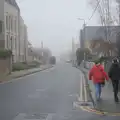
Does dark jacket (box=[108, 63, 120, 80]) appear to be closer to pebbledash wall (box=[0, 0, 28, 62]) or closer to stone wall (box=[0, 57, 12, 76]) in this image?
stone wall (box=[0, 57, 12, 76])

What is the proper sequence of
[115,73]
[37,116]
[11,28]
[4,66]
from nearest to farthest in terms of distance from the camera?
1. [37,116]
2. [115,73]
3. [4,66]
4. [11,28]

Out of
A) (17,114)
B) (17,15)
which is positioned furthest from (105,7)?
(17,114)

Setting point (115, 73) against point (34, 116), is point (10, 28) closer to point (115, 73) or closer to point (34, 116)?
point (115, 73)

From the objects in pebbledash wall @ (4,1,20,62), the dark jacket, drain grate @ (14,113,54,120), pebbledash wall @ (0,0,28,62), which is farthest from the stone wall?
drain grate @ (14,113,54,120)

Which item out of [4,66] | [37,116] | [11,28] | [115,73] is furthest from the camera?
[11,28]

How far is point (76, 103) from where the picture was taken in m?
13.9

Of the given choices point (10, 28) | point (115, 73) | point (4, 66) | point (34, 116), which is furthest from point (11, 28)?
point (34, 116)

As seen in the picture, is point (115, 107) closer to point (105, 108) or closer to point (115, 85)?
point (105, 108)

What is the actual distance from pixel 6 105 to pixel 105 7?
31.3 meters

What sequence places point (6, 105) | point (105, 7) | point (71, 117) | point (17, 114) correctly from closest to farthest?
1. point (71, 117)
2. point (17, 114)
3. point (6, 105)
4. point (105, 7)

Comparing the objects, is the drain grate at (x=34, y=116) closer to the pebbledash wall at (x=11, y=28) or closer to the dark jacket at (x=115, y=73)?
the dark jacket at (x=115, y=73)

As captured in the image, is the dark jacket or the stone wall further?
the stone wall

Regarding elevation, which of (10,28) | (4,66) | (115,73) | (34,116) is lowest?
(34,116)

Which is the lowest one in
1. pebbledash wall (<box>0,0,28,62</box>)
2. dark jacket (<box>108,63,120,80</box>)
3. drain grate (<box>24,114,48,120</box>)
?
drain grate (<box>24,114,48,120</box>)
